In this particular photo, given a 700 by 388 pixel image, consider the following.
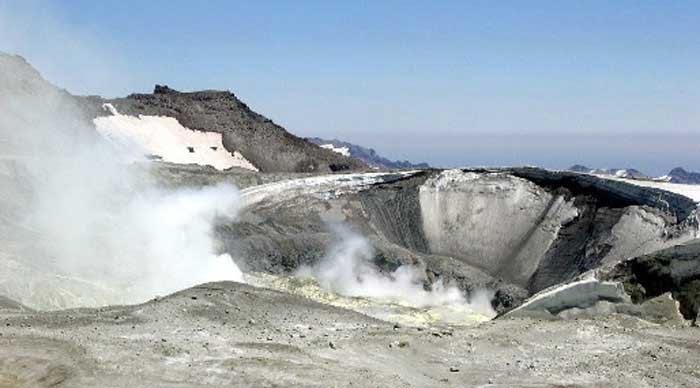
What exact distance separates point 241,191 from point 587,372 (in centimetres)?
3248

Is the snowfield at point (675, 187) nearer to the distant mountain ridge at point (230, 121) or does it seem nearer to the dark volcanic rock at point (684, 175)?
the distant mountain ridge at point (230, 121)

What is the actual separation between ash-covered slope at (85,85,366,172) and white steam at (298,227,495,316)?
2519 centimetres

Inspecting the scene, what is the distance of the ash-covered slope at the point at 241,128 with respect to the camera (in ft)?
231

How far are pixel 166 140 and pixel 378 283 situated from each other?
96.4 ft

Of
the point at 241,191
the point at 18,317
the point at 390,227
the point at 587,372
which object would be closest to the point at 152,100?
the point at 241,191

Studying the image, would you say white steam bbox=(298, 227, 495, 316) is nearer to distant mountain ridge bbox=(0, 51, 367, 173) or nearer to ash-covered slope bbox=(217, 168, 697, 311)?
ash-covered slope bbox=(217, 168, 697, 311)

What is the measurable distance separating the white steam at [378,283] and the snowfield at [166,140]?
22349 millimetres

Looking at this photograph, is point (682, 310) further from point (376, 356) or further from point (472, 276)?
point (472, 276)

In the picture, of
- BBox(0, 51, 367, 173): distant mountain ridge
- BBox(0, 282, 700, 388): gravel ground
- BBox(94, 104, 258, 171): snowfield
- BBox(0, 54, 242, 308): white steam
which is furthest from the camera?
BBox(0, 51, 367, 173): distant mountain ridge

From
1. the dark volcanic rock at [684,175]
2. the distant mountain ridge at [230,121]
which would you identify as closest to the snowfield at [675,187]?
the distant mountain ridge at [230,121]

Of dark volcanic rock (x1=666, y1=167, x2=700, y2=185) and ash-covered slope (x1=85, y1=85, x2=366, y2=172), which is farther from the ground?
ash-covered slope (x1=85, y1=85, x2=366, y2=172)

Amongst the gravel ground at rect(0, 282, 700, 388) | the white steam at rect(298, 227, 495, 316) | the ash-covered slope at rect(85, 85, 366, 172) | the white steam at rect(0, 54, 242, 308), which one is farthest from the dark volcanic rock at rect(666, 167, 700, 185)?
the gravel ground at rect(0, 282, 700, 388)

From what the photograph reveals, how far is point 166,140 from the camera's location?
66875 mm

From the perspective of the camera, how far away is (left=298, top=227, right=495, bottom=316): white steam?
138 feet
